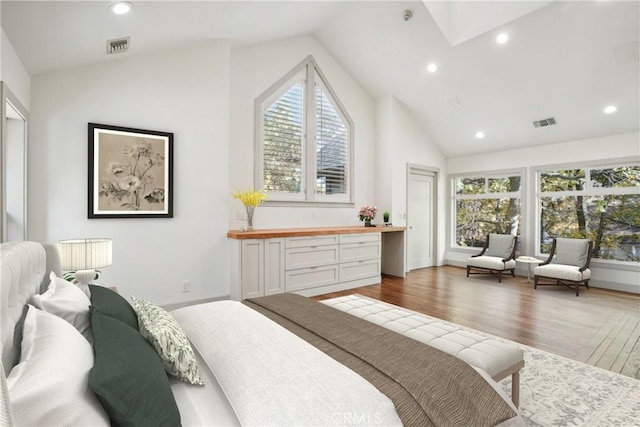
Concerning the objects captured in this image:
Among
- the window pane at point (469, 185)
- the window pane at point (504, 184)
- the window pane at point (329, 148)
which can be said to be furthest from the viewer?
the window pane at point (469, 185)

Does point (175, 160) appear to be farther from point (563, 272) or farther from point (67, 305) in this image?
point (563, 272)

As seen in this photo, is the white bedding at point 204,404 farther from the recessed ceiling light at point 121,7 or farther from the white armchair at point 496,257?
the white armchair at point 496,257

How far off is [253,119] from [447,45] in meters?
2.91

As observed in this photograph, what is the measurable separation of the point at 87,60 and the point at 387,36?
150 inches

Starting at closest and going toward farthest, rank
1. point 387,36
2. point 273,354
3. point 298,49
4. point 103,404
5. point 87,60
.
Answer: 1. point 103,404
2. point 273,354
3. point 87,60
4. point 387,36
5. point 298,49

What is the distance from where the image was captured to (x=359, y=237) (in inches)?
206

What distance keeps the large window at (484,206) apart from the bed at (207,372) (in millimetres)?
5709

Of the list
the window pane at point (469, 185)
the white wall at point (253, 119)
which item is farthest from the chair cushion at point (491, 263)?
the white wall at point (253, 119)

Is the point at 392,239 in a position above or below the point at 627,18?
below

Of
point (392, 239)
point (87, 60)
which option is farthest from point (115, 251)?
point (392, 239)

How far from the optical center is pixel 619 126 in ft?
16.4

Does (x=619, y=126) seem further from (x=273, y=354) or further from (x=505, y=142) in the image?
(x=273, y=354)

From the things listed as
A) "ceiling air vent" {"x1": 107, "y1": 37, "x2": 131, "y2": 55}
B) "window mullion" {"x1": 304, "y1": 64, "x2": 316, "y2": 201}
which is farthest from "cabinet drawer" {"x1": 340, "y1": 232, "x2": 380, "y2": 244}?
"ceiling air vent" {"x1": 107, "y1": 37, "x2": 131, "y2": 55}

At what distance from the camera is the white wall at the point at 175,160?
125 inches
